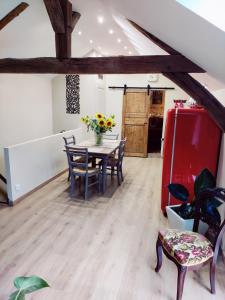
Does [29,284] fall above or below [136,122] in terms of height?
below

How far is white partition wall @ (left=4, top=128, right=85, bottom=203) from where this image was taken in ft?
11.3

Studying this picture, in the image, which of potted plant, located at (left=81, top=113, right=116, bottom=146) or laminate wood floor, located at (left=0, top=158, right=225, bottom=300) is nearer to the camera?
laminate wood floor, located at (left=0, top=158, right=225, bottom=300)

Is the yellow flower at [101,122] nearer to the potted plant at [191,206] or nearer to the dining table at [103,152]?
the dining table at [103,152]

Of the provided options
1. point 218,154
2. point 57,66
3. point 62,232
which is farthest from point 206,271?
point 57,66

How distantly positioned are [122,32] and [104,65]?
197 centimetres

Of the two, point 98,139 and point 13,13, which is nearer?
point 13,13

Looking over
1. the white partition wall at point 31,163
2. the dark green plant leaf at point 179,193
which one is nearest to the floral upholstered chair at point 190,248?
the dark green plant leaf at point 179,193

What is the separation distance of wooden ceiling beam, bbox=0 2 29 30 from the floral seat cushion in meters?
3.64

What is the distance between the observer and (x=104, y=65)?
107 inches

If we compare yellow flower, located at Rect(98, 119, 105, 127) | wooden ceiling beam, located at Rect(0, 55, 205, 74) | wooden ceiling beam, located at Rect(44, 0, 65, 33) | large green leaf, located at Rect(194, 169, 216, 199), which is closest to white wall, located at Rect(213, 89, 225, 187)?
large green leaf, located at Rect(194, 169, 216, 199)

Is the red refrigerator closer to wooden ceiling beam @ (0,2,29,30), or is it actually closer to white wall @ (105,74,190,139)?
wooden ceiling beam @ (0,2,29,30)

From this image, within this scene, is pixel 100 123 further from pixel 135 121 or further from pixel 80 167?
pixel 135 121

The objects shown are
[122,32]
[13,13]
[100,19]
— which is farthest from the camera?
[122,32]

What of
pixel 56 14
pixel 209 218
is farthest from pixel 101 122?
pixel 209 218
